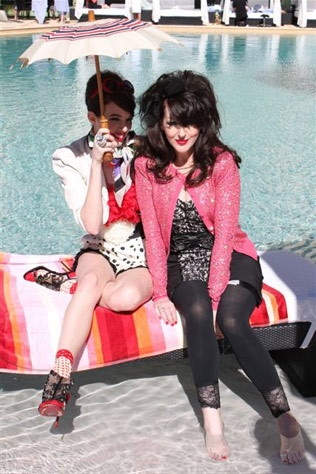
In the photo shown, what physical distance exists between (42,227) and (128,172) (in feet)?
9.33

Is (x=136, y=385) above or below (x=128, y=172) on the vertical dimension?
below

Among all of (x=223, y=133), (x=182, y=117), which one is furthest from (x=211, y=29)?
(x=182, y=117)

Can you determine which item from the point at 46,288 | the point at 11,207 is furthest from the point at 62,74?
the point at 46,288

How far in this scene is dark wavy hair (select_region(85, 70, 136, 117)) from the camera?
3.21 metres

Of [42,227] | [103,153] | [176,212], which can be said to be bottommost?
[42,227]

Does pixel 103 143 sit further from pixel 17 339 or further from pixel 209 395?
pixel 209 395

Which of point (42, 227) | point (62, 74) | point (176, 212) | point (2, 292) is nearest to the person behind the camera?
point (176, 212)

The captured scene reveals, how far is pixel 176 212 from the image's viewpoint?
3178 mm

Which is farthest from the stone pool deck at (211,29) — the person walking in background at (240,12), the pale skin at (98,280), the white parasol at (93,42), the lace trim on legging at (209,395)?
the lace trim on legging at (209,395)

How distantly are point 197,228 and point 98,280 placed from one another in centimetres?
50

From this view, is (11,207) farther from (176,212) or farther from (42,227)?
(176,212)

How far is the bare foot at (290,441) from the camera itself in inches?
113

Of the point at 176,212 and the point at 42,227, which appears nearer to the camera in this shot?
the point at 176,212

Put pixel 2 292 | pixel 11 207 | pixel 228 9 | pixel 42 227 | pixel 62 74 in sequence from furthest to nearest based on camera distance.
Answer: pixel 228 9 → pixel 62 74 → pixel 11 207 → pixel 42 227 → pixel 2 292
